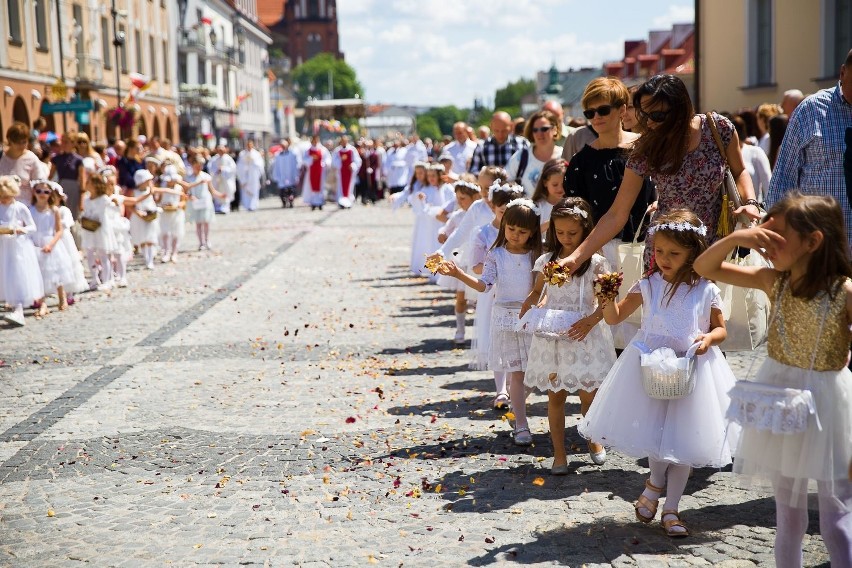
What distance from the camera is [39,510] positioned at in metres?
5.42

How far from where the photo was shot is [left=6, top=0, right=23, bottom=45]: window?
1228 inches

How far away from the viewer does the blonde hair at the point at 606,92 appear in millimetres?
6246

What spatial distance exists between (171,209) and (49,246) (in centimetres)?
551

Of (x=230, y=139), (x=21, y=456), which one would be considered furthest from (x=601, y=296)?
(x=230, y=139)

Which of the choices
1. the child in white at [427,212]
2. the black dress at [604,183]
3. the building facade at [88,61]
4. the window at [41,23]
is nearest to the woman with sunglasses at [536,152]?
the black dress at [604,183]

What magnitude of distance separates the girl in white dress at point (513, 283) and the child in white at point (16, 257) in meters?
6.90

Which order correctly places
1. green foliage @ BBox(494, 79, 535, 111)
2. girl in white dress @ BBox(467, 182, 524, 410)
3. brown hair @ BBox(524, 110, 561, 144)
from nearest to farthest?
girl in white dress @ BBox(467, 182, 524, 410)
brown hair @ BBox(524, 110, 561, 144)
green foliage @ BBox(494, 79, 535, 111)

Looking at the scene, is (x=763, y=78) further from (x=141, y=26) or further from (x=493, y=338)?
(x=141, y=26)

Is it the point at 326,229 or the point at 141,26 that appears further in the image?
the point at 141,26

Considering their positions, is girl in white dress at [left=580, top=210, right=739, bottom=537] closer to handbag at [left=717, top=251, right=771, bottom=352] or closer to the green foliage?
handbag at [left=717, top=251, right=771, bottom=352]

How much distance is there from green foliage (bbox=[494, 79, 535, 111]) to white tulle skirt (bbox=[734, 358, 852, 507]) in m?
169

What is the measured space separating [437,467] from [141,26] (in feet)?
154

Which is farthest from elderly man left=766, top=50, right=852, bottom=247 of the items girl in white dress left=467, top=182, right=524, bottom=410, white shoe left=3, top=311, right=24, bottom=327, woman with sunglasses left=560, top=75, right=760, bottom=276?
white shoe left=3, top=311, right=24, bottom=327

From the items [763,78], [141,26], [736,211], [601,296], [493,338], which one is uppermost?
[141,26]
